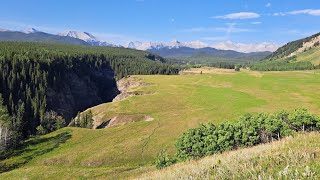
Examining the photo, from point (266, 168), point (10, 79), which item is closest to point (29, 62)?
point (10, 79)

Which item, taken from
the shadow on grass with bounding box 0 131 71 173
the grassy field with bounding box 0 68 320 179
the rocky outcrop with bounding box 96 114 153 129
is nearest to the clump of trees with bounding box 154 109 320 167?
the grassy field with bounding box 0 68 320 179

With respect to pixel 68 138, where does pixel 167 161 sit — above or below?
above

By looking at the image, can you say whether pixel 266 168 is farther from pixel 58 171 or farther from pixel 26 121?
pixel 26 121

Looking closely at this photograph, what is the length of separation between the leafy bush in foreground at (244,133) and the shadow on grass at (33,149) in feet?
138

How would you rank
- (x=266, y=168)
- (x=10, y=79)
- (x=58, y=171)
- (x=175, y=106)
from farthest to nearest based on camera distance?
(x=10, y=79) < (x=175, y=106) < (x=58, y=171) < (x=266, y=168)

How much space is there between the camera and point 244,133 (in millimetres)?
51406

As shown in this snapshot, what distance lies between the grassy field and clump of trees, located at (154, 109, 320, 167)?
7849mm

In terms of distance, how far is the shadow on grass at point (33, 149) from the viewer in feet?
251

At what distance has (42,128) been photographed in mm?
104125

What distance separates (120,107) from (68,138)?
33167 mm

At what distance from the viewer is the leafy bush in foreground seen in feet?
170

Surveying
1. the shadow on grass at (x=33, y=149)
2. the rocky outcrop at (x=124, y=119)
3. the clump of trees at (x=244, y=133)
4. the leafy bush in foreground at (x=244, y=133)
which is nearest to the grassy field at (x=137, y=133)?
the shadow on grass at (x=33, y=149)

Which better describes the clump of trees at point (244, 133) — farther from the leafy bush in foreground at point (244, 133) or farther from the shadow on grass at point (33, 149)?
the shadow on grass at point (33, 149)

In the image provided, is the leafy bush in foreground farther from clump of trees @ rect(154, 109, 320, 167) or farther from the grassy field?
the grassy field
